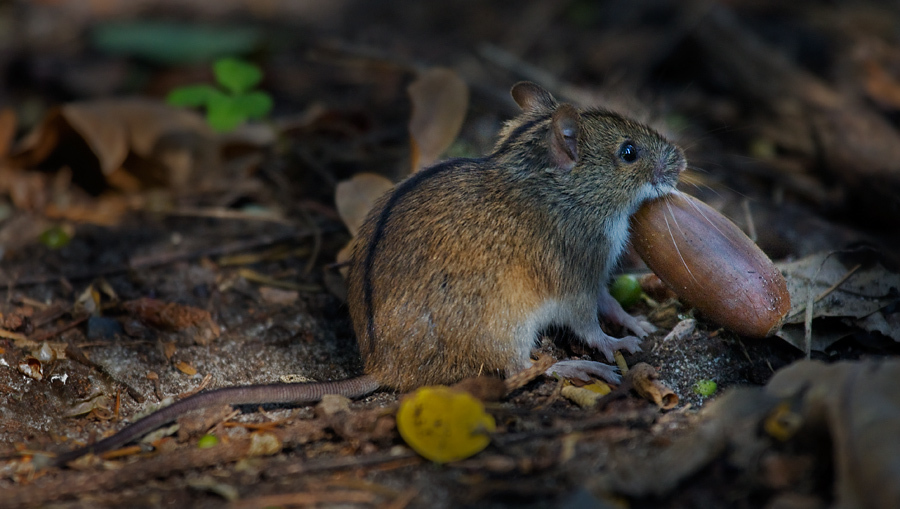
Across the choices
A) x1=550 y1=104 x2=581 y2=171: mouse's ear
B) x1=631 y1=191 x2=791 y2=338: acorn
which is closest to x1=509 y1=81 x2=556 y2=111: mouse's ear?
Result: x1=550 y1=104 x2=581 y2=171: mouse's ear

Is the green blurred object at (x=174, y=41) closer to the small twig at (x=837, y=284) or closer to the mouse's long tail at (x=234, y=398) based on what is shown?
the mouse's long tail at (x=234, y=398)

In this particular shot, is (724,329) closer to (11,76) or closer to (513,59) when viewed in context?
(513,59)

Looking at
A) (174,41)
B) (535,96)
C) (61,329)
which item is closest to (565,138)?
(535,96)

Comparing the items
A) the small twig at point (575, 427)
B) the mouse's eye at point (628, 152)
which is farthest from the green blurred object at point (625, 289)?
the small twig at point (575, 427)

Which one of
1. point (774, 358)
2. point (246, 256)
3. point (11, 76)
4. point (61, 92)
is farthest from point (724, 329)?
point (11, 76)

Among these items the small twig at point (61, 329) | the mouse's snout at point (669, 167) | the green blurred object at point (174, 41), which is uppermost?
the mouse's snout at point (669, 167)

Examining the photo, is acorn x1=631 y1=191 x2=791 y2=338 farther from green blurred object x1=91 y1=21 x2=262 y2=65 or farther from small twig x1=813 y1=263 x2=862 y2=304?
green blurred object x1=91 y1=21 x2=262 y2=65
